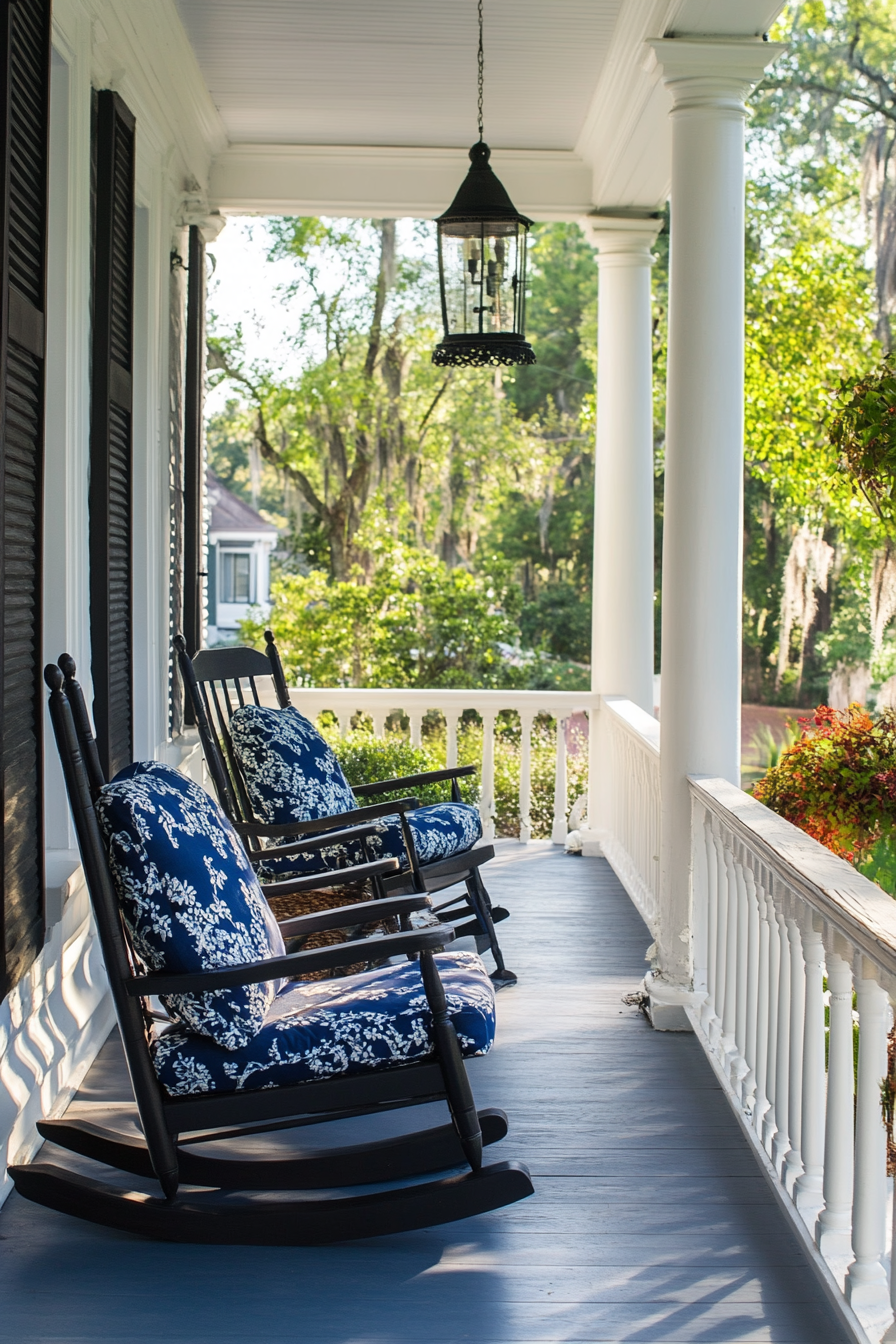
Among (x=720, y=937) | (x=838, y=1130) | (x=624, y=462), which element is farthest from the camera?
(x=624, y=462)

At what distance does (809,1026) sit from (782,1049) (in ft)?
0.71

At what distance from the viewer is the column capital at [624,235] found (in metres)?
5.44

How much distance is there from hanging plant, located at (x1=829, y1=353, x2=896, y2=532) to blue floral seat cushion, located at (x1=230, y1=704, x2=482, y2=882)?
5.35ft

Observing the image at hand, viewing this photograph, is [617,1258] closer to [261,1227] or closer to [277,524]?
[261,1227]

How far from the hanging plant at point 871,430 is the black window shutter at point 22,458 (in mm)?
1735

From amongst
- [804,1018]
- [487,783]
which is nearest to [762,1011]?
[804,1018]

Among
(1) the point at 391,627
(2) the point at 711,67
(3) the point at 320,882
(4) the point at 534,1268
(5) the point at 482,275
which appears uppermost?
(2) the point at 711,67

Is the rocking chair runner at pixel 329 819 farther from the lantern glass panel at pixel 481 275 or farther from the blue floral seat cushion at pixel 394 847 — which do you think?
the lantern glass panel at pixel 481 275

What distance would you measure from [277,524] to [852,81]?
11.5 metres

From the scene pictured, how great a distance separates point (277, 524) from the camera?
20.5 metres

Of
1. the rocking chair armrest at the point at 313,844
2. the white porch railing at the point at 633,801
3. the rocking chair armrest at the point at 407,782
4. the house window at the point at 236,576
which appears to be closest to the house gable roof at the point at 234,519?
the house window at the point at 236,576

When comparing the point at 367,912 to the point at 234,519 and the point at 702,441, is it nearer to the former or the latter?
the point at 702,441

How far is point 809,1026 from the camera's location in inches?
85.0

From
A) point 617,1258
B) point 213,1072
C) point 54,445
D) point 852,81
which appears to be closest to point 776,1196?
point 617,1258
